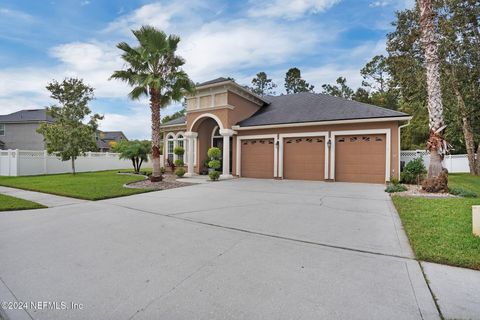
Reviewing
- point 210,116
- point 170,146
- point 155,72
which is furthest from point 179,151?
point 155,72

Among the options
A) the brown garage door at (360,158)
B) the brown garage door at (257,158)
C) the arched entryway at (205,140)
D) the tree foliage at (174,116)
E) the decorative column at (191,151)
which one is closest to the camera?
the brown garage door at (360,158)

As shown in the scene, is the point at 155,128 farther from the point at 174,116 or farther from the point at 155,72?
the point at 174,116

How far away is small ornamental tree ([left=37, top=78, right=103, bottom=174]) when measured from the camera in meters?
17.2

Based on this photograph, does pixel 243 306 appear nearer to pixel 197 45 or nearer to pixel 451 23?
pixel 197 45

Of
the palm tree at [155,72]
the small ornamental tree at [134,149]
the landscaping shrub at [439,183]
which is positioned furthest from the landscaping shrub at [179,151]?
the landscaping shrub at [439,183]

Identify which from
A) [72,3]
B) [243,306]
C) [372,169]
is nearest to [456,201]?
[372,169]

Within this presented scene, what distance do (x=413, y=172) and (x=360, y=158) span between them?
7.72 feet

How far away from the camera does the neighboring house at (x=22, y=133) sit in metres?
27.5

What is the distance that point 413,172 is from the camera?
37.9ft

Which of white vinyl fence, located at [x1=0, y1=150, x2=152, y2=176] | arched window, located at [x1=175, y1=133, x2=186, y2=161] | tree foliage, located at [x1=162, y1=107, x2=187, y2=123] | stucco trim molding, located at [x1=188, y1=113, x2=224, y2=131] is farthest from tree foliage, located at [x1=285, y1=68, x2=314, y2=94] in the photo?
white vinyl fence, located at [x1=0, y1=150, x2=152, y2=176]

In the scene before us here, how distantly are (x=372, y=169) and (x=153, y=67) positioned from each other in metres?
12.3

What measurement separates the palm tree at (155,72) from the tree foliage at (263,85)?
29839 millimetres

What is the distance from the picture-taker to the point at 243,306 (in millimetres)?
2441

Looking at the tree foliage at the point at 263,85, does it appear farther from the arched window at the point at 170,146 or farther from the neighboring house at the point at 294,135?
the arched window at the point at 170,146
